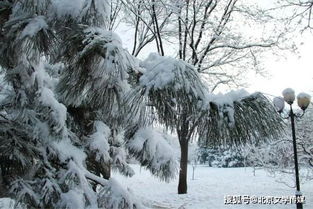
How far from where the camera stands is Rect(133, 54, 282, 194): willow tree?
74 centimetres

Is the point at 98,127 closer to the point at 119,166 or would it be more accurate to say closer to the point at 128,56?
the point at 128,56

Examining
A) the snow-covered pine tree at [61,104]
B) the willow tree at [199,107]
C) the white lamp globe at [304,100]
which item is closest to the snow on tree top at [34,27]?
the snow-covered pine tree at [61,104]

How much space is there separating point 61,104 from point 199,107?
682 millimetres

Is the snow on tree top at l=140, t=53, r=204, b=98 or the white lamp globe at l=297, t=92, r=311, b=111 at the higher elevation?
the white lamp globe at l=297, t=92, r=311, b=111

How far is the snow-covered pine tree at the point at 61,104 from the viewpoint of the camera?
86cm

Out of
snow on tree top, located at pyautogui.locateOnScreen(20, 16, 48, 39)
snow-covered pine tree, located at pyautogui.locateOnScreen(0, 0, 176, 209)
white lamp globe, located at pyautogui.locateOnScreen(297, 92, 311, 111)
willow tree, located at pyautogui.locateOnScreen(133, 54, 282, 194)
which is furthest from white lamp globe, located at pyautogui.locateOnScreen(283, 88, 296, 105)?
snow on tree top, located at pyautogui.locateOnScreen(20, 16, 48, 39)

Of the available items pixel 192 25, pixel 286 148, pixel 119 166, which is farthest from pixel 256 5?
pixel 119 166

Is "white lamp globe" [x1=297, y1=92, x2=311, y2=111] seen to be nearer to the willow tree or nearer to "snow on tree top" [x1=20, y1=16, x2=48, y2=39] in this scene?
the willow tree

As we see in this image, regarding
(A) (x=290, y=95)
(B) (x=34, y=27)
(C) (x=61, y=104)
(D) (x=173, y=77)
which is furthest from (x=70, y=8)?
(A) (x=290, y=95)

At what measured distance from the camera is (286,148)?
45.2 feet

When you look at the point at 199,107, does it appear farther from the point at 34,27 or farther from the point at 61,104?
the point at 61,104

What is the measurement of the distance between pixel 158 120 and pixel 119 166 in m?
2.29

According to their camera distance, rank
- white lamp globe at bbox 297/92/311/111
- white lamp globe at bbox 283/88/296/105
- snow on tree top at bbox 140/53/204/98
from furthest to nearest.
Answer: white lamp globe at bbox 283/88/296/105 < white lamp globe at bbox 297/92/311/111 < snow on tree top at bbox 140/53/204/98

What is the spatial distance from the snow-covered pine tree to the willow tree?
0.06m
